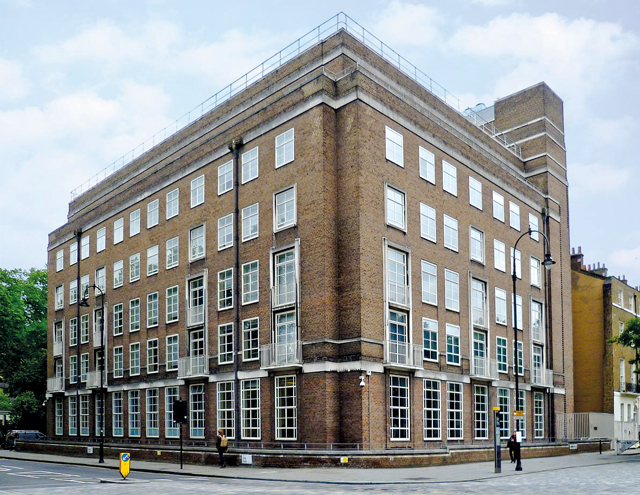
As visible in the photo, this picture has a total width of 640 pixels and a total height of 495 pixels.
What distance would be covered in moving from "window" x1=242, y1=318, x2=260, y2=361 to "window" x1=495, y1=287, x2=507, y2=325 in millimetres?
14551

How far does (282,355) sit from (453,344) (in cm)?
949

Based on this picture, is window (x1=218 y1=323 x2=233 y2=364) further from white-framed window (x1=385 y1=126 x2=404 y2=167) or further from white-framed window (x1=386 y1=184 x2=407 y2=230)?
white-framed window (x1=385 y1=126 x2=404 y2=167)

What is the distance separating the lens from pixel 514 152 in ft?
168

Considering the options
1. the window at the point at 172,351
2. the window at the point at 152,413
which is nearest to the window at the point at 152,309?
the window at the point at 172,351

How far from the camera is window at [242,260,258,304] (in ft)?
120

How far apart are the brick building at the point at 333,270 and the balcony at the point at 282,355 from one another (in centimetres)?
9

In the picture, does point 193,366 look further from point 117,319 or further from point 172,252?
point 117,319

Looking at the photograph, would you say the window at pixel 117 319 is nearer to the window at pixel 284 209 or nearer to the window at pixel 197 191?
the window at pixel 197 191

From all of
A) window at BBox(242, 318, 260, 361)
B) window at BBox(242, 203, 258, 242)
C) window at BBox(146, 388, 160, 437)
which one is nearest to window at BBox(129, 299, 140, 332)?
window at BBox(146, 388, 160, 437)

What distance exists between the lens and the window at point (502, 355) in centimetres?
4225

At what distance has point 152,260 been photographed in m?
45.2

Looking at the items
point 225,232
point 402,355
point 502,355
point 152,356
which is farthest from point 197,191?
point 502,355

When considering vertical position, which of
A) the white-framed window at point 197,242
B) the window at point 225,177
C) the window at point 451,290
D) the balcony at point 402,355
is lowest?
the balcony at point 402,355

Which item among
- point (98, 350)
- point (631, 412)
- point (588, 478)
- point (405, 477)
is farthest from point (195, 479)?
point (631, 412)
